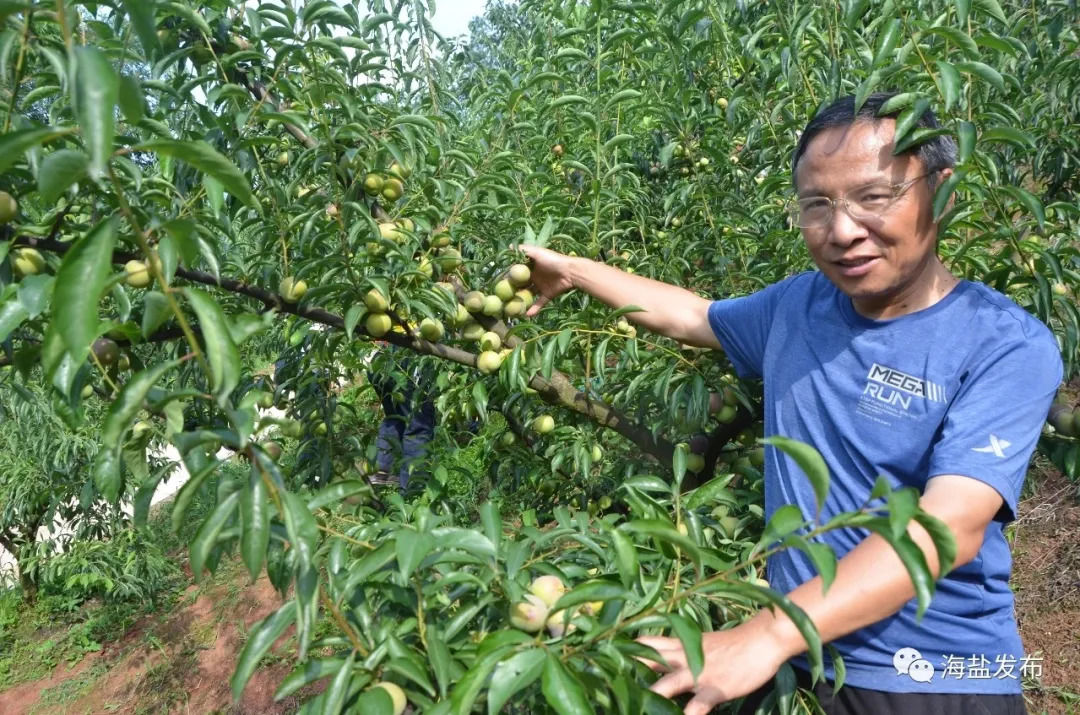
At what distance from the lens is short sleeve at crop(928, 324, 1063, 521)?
1.14m

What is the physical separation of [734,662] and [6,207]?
3.78ft

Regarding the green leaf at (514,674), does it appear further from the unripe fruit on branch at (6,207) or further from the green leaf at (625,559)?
the unripe fruit on branch at (6,207)

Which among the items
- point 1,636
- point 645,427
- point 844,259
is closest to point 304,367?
point 645,427

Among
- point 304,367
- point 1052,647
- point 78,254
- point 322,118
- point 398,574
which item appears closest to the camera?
point 78,254

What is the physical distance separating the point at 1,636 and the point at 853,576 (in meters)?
5.16

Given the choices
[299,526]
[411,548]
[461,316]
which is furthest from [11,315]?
[461,316]

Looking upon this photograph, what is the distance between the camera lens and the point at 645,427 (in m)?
1.95

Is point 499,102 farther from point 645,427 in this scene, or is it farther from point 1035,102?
point 1035,102

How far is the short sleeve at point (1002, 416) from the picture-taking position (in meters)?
1.14

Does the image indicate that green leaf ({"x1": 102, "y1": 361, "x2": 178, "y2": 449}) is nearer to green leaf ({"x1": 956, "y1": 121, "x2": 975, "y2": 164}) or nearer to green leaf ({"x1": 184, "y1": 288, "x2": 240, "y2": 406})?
green leaf ({"x1": 184, "y1": 288, "x2": 240, "y2": 406})

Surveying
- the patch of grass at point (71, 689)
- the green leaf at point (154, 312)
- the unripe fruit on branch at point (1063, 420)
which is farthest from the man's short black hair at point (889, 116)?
the patch of grass at point (71, 689)

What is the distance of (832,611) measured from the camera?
107cm

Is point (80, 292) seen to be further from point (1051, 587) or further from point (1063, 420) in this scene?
point (1051, 587)

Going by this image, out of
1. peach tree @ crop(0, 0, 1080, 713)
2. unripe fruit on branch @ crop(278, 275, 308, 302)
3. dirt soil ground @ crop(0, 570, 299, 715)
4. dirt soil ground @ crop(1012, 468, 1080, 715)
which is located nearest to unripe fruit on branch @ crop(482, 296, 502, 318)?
peach tree @ crop(0, 0, 1080, 713)
